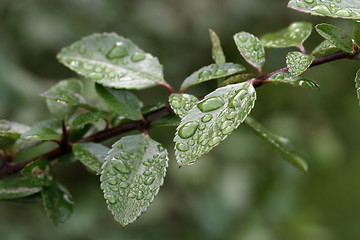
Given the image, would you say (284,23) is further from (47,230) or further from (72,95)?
(72,95)

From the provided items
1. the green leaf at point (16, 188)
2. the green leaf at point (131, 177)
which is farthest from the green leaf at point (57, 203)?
the green leaf at point (131, 177)

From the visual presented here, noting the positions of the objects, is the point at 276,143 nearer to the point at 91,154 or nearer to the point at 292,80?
the point at 292,80

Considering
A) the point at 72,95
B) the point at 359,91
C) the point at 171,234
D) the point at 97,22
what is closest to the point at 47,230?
the point at 171,234

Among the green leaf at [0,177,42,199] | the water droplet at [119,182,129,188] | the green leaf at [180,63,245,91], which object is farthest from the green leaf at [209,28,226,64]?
the green leaf at [0,177,42,199]

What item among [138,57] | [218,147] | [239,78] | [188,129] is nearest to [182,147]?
[188,129]

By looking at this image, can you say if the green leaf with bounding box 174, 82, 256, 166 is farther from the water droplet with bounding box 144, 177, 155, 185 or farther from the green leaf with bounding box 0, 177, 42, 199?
the green leaf with bounding box 0, 177, 42, 199

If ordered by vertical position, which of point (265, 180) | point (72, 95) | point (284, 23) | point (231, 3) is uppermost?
point (72, 95)
